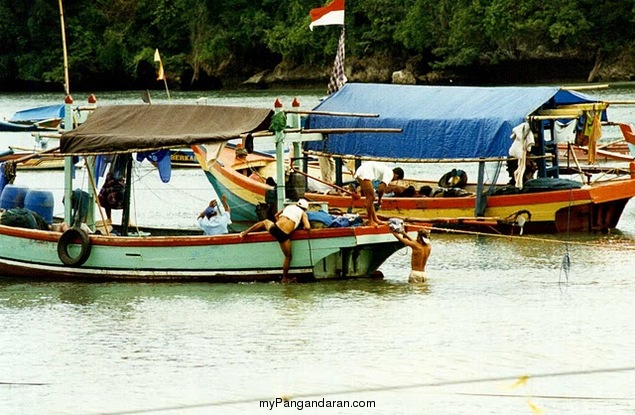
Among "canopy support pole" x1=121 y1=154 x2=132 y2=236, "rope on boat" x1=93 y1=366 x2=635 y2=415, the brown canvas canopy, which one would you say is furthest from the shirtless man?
"rope on boat" x1=93 y1=366 x2=635 y2=415

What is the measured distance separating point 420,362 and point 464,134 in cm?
909

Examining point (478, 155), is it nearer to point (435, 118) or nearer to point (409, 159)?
point (435, 118)

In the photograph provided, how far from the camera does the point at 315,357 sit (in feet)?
49.6

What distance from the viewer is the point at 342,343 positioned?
15.7 metres

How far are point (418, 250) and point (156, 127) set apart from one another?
378 centimetres

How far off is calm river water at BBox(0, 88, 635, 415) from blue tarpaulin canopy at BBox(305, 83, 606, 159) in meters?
2.59

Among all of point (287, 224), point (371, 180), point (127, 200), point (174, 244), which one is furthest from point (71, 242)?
point (371, 180)

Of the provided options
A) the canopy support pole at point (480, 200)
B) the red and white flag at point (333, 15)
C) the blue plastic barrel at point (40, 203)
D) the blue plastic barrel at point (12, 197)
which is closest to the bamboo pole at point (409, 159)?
the canopy support pole at point (480, 200)

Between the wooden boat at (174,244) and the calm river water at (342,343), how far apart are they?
0.22 m

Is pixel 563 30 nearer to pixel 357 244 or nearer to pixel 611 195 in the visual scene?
pixel 611 195

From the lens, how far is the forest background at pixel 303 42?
7250 cm

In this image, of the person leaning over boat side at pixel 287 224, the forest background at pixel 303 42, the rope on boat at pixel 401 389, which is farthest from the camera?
the forest background at pixel 303 42

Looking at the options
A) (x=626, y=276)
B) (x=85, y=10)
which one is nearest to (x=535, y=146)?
Answer: (x=626, y=276)

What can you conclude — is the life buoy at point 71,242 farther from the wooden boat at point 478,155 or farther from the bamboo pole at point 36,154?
the wooden boat at point 478,155
